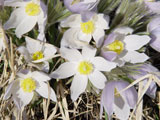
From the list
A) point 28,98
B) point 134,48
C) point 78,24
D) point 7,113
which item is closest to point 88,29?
point 78,24

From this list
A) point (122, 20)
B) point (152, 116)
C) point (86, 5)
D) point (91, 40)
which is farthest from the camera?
point (152, 116)

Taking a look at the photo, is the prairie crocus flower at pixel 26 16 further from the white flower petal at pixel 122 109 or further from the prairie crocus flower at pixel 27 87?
the white flower petal at pixel 122 109

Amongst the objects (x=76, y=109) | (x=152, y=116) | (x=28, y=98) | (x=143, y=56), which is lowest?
(x=152, y=116)

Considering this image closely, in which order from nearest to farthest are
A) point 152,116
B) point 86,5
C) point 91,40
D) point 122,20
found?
point 86,5 → point 122,20 → point 91,40 → point 152,116

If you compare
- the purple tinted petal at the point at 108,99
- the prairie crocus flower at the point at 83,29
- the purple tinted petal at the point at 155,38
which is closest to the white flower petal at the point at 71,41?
the prairie crocus flower at the point at 83,29

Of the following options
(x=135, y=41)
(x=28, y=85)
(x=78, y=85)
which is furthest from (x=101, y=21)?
(x=28, y=85)

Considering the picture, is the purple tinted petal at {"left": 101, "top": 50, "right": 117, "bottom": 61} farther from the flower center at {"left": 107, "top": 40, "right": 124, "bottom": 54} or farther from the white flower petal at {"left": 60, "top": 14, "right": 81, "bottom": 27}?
the white flower petal at {"left": 60, "top": 14, "right": 81, "bottom": 27}

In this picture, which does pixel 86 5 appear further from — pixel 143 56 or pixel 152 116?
pixel 152 116
